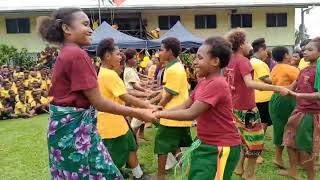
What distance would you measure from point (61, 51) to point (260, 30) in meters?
24.2

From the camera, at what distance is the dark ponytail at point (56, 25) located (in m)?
3.28

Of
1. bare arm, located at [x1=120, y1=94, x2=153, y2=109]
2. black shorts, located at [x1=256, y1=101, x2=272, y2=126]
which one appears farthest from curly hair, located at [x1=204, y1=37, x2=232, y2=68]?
black shorts, located at [x1=256, y1=101, x2=272, y2=126]

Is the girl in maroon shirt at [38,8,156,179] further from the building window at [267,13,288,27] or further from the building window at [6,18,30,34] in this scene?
the building window at [267,13,288,27]

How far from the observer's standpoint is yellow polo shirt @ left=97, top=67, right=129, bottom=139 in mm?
4598

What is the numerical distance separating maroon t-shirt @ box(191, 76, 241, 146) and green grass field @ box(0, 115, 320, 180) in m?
2.31

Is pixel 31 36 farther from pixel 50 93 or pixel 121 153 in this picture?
pixel 50 93

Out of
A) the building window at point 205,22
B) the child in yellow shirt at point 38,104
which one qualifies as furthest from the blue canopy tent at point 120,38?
the building window at point 205,22

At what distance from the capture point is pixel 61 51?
Result: 3.23 metres

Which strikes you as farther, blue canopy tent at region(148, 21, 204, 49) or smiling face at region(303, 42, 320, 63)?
blue canopy tent at region(148, 21, 204, 49)

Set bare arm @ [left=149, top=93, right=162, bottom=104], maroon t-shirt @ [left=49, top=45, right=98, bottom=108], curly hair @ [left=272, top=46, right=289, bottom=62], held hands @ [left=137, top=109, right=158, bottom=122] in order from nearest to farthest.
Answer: maroon t-shirt @ [left=49, top=45, right=98, bottom=108], held hands @ [left=137, top=109, right=158, bottom=122], bare arm @ [left=149, top=93, right=162, bottom=104], curly hair @ [left=272, top=46, right=289, bottom=62]

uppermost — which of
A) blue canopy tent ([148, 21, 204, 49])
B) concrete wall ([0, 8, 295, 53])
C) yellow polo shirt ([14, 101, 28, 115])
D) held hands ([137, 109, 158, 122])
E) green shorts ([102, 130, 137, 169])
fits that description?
concrete wall ([0, 8, 295, 53])

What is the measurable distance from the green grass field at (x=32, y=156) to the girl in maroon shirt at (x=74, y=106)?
2675mm

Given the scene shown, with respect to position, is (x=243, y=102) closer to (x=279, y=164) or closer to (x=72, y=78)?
(x=279, y=164)

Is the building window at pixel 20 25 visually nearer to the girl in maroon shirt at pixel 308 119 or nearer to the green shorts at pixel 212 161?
the girl in maroon shirt at pixel 308 119
